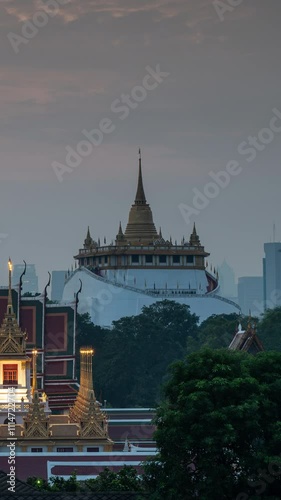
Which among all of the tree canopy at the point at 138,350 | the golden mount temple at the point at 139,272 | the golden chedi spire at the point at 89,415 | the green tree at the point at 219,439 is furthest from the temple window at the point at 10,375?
the golden mount temple at the point at 139,272

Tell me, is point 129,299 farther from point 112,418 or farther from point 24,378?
point 24,378

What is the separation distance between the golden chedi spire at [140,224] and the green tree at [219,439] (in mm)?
115744

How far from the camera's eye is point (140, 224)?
17175cm

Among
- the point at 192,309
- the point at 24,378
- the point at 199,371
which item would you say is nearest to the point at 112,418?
the point at 24,378

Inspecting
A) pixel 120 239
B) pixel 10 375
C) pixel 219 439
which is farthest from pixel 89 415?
pixel 120 239

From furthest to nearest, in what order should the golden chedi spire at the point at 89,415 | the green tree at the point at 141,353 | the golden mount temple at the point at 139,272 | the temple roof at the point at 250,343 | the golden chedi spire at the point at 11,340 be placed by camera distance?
the golden mount temple at the point at 139,272, the green tree at the point at 141,353, the temple roof at the point at 250,343, the golden chedi spire at the point at 11,340, the golden chedi spire at the point at 89,415

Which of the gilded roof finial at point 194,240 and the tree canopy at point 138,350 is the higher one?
the gilded roof finial at point 194,240

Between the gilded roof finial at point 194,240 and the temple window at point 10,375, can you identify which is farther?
the gilded roof finial at point 194,240

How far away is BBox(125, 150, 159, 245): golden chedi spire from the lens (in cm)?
17112

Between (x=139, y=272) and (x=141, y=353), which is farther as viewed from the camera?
(x=139, y=272)

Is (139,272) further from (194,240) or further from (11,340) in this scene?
(11,340)

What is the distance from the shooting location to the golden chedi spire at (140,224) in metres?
171

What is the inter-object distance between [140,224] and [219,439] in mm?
118243

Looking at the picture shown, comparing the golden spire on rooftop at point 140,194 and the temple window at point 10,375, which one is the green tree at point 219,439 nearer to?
the temple window at point 10,375
